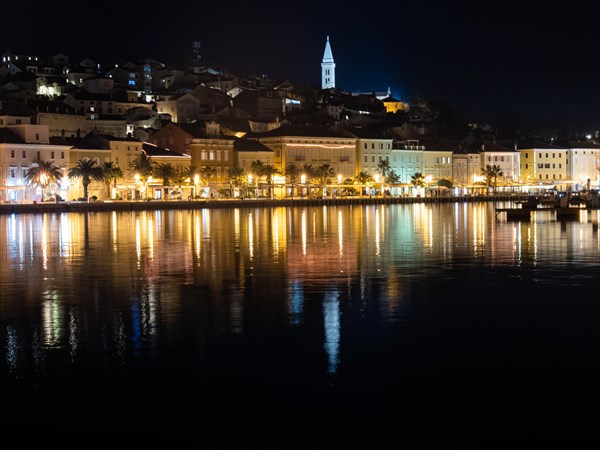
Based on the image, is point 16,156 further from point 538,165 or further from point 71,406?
point 538,165

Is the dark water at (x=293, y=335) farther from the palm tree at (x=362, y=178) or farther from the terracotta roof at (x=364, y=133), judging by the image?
the terracotta roof at (x=364, y=133)

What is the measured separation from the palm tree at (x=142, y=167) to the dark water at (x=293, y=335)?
1833 inches

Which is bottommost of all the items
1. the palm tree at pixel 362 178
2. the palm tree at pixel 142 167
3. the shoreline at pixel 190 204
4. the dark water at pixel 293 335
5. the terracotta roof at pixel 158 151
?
the dark water at pixel 293 335

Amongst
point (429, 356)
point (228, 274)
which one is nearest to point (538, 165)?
point (228, 274)

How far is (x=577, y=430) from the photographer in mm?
8078

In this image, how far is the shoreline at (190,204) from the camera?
190ft

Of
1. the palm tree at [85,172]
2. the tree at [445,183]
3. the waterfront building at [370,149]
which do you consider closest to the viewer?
the palm tree at [85,172]

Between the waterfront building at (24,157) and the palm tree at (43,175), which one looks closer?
the palm tree at (43,175)

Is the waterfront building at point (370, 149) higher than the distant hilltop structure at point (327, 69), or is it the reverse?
the distant hilltop structure at point (327, 69)

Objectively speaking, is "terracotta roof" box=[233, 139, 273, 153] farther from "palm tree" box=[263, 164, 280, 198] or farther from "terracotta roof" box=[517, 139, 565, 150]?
"terracotta roof" box=[517, 139, 565, 150]

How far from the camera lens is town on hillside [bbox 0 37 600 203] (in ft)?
221

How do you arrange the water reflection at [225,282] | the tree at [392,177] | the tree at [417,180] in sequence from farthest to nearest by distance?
1. the tree at [417,180]
2. the tree at [392,177]
3. the water reflection at [225,282]

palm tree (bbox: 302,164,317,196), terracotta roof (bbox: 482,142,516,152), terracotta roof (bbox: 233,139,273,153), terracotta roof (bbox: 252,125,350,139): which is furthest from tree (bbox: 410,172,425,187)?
terracotta roof (bbox: 233,139,273,153)

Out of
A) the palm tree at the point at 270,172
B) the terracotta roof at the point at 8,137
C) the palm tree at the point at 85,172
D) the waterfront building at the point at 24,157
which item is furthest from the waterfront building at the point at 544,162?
the terracotta roof at the point at 8,137
